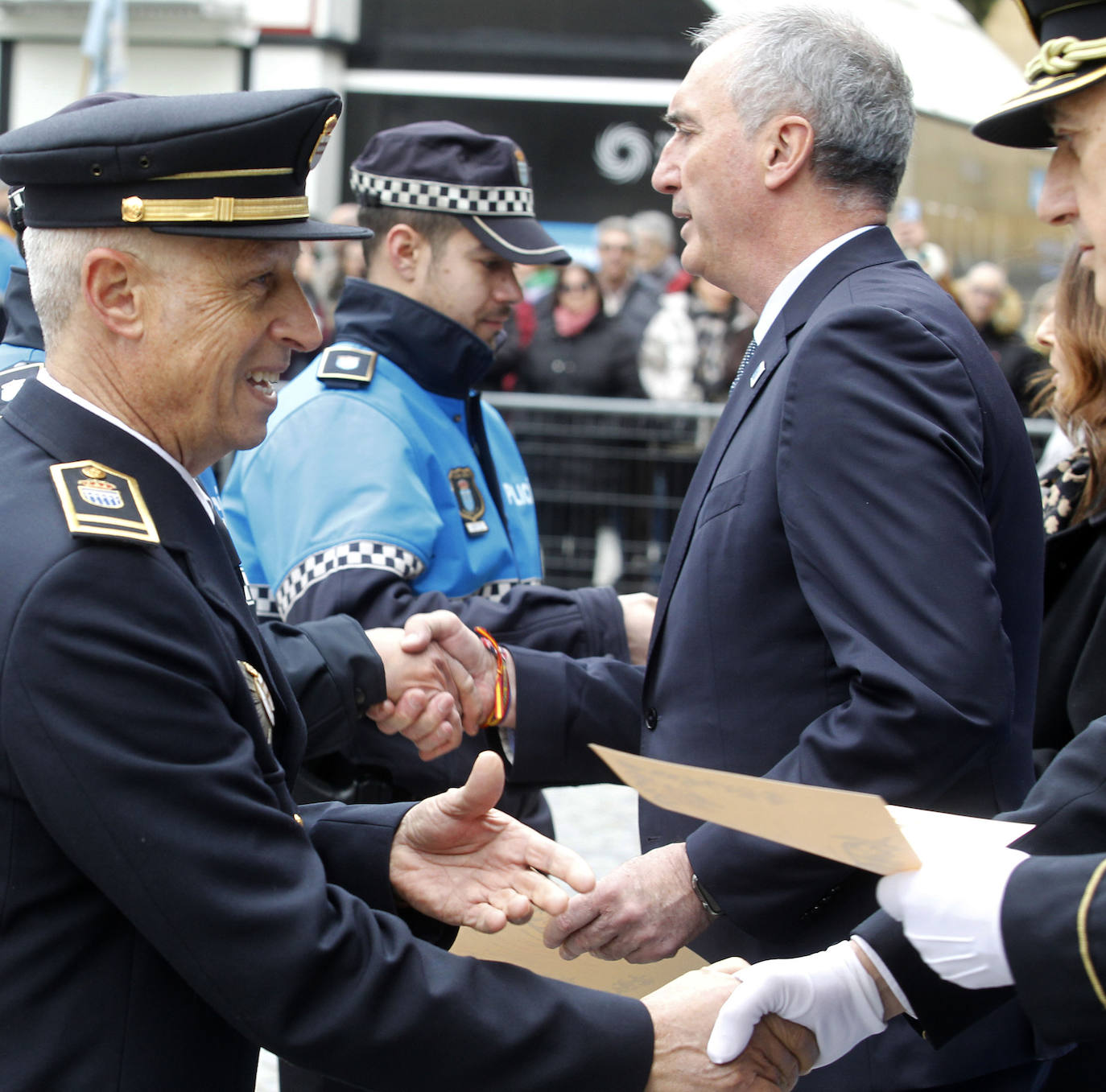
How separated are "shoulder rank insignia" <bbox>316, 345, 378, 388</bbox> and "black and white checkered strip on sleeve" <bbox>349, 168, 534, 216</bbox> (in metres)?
0.42

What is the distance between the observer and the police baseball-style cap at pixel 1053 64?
6.56 feet

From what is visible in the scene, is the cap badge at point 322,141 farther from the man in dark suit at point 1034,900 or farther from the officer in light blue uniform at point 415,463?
the officer in light blue uniform at point 415,463

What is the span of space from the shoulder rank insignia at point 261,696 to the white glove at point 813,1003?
724 millimetres

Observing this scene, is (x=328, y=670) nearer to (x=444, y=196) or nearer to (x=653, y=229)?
(x=444, y=196)

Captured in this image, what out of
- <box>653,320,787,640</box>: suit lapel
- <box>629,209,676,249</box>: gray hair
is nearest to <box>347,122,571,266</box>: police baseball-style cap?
<box>653,320,787,640</box>: suit lapel

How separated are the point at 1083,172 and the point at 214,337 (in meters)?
1.22

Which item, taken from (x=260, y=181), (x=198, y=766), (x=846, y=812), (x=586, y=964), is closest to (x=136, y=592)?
(x=198, y=766)

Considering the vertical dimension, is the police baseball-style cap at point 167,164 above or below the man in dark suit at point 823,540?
above

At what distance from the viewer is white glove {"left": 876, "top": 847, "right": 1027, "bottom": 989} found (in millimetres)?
1744

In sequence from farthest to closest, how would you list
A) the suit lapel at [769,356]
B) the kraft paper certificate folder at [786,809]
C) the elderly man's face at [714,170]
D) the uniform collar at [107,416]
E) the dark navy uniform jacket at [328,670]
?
the dark navy uniform jacket at [328,670]
the elderly man's face at [714,170]
the suit lapel at [769,356]
the uniform collar at [107,416]
the kraft paper certificate folder at [786,809]

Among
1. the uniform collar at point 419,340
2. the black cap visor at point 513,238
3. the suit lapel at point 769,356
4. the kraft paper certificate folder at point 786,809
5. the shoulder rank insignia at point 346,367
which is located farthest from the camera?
the black cap visor at point 513,238

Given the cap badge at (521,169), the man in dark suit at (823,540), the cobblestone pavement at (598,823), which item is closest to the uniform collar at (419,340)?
the cap badge at (521,169)

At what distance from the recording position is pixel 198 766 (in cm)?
170

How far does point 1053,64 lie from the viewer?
6.72ft
